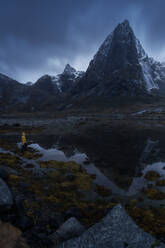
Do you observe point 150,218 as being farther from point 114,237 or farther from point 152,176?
point 152,176

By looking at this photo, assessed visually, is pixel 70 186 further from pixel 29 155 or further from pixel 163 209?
pixel 29 155

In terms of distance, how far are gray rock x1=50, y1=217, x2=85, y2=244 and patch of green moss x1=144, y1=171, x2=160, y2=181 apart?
10.8m

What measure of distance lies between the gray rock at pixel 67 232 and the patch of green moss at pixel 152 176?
10796 millimetres

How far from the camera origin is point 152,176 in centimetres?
1525

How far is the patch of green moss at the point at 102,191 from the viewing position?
12367 millimetres

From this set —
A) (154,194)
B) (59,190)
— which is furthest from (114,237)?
(154,194)

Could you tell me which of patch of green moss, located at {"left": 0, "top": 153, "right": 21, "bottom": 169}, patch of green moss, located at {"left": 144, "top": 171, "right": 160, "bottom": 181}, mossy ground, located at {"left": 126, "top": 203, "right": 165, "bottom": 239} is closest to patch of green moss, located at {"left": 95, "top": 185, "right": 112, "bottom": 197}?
mossy ground, located at {"left": 126, "top": 203, "right": 165, "bottom": 239}

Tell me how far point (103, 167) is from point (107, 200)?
6156mm

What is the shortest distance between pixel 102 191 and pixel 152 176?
6740 millimetres

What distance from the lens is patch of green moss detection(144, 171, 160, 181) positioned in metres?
14.9

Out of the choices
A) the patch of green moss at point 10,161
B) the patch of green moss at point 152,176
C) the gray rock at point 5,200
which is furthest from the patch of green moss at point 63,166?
the gray rock at point 5,200

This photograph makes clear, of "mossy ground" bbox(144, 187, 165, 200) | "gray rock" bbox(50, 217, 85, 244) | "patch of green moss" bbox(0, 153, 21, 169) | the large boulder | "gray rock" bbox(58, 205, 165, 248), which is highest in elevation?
the large boulder

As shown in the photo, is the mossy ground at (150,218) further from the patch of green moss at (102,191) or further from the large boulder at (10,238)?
the large boulder at (10,238)

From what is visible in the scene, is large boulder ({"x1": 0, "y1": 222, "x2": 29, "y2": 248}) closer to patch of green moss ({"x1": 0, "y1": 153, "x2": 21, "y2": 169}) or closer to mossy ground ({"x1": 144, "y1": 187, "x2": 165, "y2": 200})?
mossy ground ({"x1": 144, "y1": 187, "x2": 165, "y2": 200})
